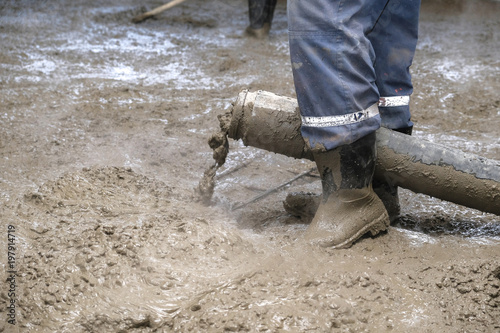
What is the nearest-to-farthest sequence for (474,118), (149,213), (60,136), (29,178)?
(149,213)
(29,178)
(60,136)
(474,118)

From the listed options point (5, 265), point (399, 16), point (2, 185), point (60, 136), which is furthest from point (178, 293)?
point (60, 136)

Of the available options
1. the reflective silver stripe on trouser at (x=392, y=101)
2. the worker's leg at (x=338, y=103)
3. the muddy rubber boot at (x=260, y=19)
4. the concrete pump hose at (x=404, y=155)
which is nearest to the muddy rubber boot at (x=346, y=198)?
the worker's leg at (x=338, y=103)

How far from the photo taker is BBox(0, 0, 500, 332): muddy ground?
1.36 meters

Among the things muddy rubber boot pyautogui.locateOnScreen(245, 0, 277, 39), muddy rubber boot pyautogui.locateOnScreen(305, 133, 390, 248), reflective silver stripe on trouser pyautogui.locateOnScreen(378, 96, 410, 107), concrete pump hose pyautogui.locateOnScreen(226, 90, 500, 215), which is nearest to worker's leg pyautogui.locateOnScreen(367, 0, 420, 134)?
reflective silver stripe on trouser pyautogui.locateOnScreen(378, 96, 410, 107)

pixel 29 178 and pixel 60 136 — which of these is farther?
pixel 60 136

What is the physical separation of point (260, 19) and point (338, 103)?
321cm

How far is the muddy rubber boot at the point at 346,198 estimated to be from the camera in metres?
1.63

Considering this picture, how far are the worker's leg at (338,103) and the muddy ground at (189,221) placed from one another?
0.34 ft

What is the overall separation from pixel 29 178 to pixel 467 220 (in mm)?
1706

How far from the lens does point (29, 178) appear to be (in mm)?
2127

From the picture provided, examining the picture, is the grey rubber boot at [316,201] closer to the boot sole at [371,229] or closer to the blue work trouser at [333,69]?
the boot sole at [371,229]

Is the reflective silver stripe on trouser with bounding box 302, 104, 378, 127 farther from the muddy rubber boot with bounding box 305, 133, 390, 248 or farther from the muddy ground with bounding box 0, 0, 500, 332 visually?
the muddy ground with bounding box 0, 0, 500, 332

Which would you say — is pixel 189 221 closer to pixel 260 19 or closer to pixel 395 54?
pixel 395 54

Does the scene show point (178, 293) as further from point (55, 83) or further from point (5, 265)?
point (55, 83)
